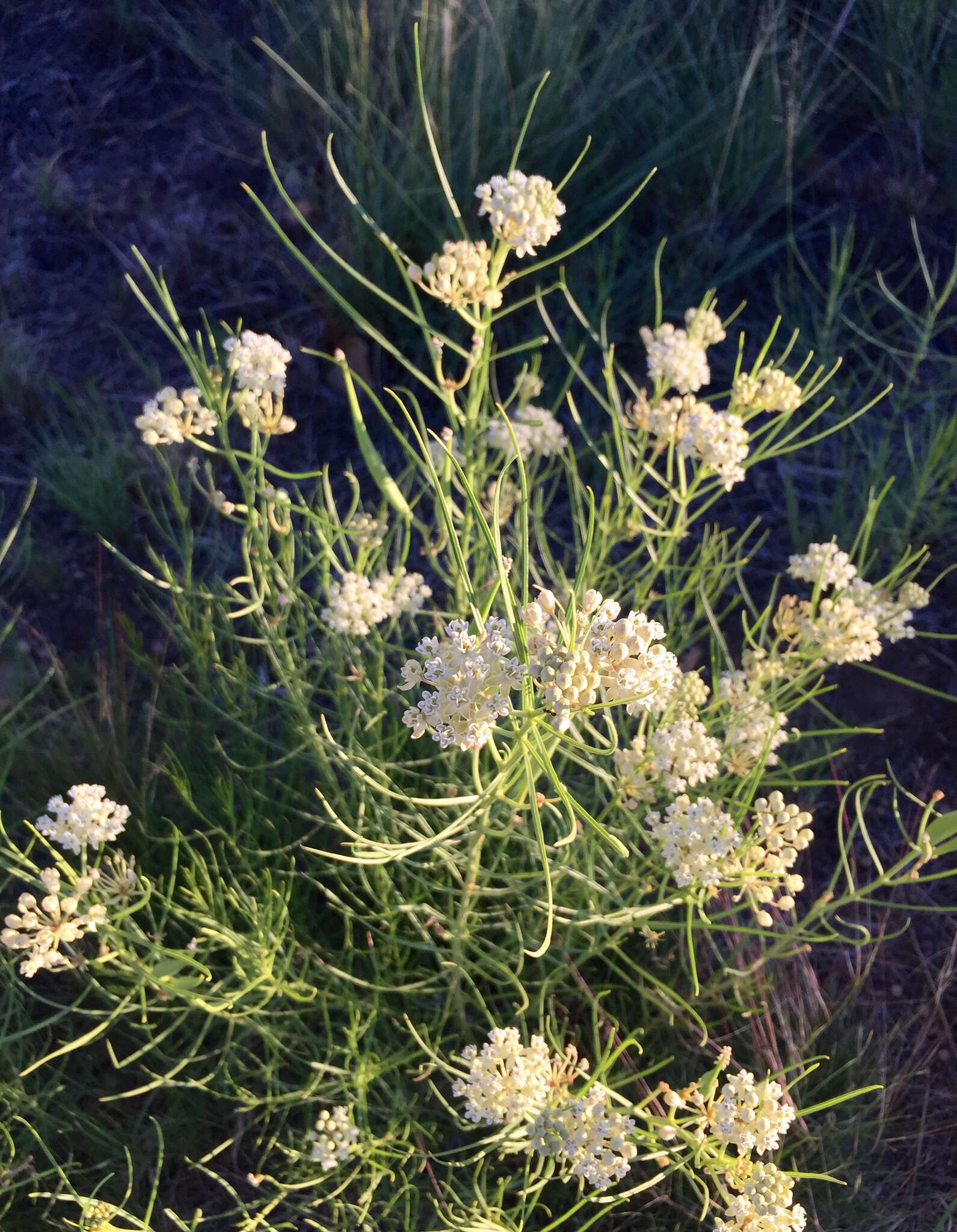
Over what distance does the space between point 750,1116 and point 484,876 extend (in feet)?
1.84

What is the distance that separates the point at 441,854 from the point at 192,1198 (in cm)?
87

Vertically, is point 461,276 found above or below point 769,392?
above

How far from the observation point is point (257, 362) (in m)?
1.57

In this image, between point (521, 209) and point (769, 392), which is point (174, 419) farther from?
point (769, 392)

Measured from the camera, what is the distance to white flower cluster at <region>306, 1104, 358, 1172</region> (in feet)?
5.10

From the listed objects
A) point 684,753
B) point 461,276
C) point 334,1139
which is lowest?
point 334,1139

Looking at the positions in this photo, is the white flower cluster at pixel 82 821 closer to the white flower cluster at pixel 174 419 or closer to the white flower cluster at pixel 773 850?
the white flower cluster at pixel 174 419

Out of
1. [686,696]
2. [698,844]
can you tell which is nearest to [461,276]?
[686,696]

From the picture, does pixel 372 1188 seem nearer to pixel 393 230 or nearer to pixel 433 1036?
pixel 433 1036

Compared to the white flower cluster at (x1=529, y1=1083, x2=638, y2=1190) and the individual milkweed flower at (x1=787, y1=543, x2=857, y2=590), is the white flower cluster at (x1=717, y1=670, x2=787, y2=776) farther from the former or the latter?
the white flower cluster at (x1=529, y1=1083, x2=638, y2=1190)

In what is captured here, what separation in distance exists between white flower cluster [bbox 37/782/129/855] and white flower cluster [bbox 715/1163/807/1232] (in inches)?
34.9

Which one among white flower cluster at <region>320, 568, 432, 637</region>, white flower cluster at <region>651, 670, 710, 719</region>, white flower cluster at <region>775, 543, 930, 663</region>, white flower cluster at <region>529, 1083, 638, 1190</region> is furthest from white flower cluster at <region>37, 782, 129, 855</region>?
white flower cluster at <region>775, 543, 930, 663</region>

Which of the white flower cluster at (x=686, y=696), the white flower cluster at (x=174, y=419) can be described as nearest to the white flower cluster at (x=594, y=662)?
the white flower cluster at (x=686, y=696)

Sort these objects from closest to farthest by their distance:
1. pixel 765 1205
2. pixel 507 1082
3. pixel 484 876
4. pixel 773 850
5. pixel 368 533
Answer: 1. pixel 765 1205
2. pixel 507 1082
3. pixel 773 850
4. pixel 484 876
5. pixel 368 533
